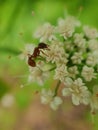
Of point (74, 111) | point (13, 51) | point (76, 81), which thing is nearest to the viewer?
point (76, 81)

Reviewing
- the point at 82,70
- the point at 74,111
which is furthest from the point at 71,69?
the point at 74,111

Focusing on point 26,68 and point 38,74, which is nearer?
point 38,74

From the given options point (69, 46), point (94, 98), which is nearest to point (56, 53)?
point (69, 46)

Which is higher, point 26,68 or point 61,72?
point 26,68

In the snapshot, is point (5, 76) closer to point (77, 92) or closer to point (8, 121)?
point (8, 121)

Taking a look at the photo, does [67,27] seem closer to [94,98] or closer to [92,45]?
[92,45]

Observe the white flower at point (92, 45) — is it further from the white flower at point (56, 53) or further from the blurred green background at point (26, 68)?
the blurred green background at point (26, 68)
